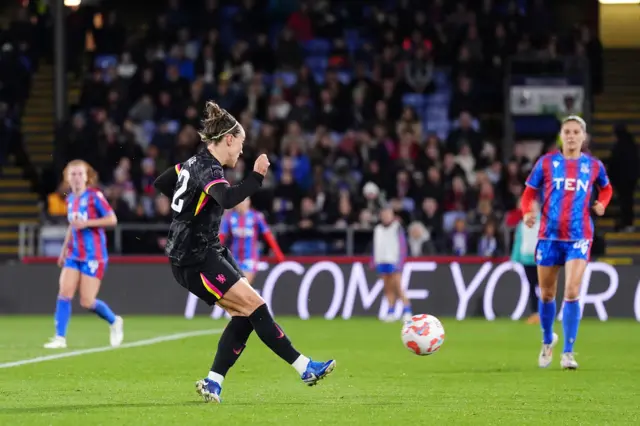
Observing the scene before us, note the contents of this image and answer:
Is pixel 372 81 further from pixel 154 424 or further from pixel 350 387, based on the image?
pixel 154 424

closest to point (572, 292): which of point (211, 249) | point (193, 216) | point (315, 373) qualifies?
point (315, 373)

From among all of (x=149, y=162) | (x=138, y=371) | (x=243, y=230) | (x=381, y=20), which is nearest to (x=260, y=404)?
(x=138, y=371)

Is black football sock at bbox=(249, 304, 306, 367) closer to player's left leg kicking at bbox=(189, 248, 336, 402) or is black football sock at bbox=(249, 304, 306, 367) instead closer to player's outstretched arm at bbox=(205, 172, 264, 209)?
player's left leg kicking at bbox=(189, 248, 336, 402)

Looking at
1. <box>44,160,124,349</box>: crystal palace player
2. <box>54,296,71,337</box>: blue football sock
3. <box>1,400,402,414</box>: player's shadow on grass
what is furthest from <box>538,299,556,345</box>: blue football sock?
<box>54,296,71,337</box>: blue football sock

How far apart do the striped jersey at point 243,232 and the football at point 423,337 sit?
948 centimetres

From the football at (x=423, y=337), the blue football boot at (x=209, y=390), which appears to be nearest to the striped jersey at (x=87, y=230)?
the football at (x=423, y=337)

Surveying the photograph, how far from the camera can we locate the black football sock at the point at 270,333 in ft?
29.6

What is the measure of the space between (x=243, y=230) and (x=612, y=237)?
719cm

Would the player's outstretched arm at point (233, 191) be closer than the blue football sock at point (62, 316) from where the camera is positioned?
Yes

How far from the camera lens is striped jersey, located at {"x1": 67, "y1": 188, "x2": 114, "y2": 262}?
15.1 metres

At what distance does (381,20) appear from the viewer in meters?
27.2

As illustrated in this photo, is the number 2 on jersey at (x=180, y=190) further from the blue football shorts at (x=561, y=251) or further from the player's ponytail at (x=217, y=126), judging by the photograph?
the blue football shorts at (x=561, y=251)

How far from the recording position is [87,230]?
15.1 m

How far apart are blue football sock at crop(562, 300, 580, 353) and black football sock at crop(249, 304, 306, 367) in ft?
11.9
